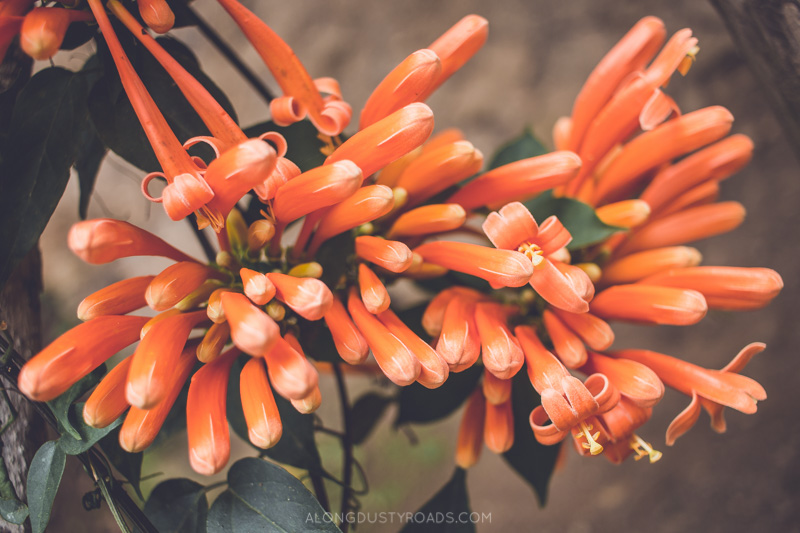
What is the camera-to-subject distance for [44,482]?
361 millimetres

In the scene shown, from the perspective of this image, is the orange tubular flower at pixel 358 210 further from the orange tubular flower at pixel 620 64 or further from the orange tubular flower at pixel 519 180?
the orange tubular flower at pixel 620 64

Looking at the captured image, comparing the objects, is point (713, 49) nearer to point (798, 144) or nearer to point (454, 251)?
point (798, 144)

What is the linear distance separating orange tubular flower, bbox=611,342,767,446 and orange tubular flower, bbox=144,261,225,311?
0.37 meters

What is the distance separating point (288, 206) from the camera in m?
0.37

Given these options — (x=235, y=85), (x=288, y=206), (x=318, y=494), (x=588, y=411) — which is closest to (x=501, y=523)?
(x=318, y=494)

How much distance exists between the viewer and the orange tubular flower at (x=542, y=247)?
0.36 meters

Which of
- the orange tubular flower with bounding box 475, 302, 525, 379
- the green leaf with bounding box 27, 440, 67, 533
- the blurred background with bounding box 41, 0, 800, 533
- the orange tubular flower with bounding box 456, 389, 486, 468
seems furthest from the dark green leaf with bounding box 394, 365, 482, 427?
the blurred background with bounding box 41, 0, 800, 533

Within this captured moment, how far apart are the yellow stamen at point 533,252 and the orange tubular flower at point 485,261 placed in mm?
16

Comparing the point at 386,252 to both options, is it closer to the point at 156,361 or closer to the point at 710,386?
the point at 156,361

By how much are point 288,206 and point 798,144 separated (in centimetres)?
56

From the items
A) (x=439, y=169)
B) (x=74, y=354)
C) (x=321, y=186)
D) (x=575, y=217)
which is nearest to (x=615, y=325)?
(x=575, y=217)

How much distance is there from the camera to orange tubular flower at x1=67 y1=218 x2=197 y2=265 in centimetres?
30

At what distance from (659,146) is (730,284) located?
5.7 inches

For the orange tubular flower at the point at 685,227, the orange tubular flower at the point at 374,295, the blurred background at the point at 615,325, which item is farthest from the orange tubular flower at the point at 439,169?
the blurred background at the point at 615,325
